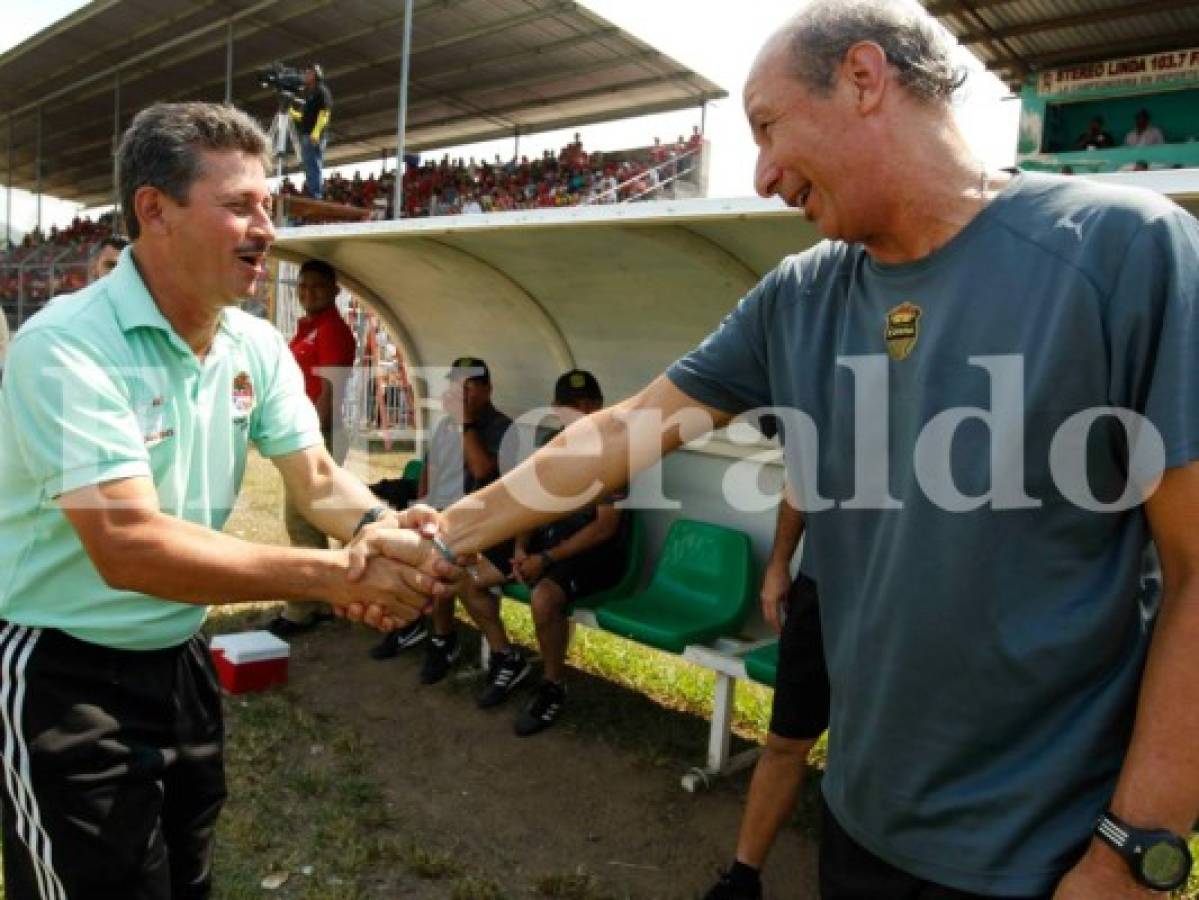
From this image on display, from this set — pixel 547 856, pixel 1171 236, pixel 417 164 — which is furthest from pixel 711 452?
pixel 417 164

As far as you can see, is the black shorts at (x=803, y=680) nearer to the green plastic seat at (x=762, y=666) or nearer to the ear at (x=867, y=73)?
the green plastic seat at (x=762, y=666)

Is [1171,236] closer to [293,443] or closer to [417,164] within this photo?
[293,443]

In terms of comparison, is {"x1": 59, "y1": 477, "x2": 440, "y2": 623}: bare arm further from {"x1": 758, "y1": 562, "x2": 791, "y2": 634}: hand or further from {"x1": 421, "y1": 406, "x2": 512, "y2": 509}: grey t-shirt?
{"x1": 421, "y1": 406, "x2": 512, "y2": 509}: grey t-shirt

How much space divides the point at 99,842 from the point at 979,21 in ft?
49.4

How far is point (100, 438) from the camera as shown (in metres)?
2.01

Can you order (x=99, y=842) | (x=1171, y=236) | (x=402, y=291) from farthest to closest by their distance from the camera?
(x=402, y=291)
(x=99, y=842)
(x=1171, y=236)

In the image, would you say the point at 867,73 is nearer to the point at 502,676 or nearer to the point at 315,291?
the point at 502,676

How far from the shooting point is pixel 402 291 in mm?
7602

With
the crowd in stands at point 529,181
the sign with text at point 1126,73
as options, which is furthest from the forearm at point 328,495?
the sign with text at point 1126,73

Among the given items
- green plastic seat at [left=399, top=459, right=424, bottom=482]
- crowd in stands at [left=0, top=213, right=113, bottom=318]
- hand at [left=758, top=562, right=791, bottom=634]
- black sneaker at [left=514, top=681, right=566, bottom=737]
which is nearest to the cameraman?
green plastic seat at [left=399, top=459, right=424, bottom=482]

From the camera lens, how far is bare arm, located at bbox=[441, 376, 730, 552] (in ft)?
7.08

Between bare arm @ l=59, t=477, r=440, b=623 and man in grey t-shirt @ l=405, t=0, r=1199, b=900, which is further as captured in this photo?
bare arm @ l=59, t=477, r=440, b=623

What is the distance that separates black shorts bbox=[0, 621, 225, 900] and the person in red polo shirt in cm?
421

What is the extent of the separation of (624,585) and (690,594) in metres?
0.52
